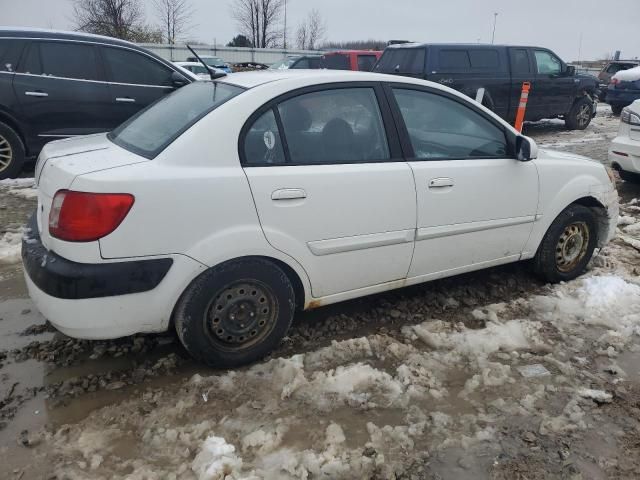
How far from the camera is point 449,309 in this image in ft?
12.7

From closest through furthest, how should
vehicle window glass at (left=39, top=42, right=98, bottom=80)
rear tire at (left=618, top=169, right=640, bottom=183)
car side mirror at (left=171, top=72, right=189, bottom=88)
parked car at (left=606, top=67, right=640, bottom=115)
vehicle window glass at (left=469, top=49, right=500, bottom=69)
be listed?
vehicle window glass at (left=39, top=42, right=98, bottom=80) → rear tire at (left=618, top=169, right=640, bottom=183) → car side mirror at (left=171, top=72, right=189, bottom=88) → vehicle window glass at (left=469, top=49, right=500, bottom=69) → parked car at (left=606, top=67, right=640, bottom=115)

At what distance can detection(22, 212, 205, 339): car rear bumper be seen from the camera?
254 cm

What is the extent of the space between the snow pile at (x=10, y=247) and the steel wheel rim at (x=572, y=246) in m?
4.39

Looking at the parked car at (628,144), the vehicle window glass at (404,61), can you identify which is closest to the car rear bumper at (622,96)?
the vehicle window glass at (404,61)

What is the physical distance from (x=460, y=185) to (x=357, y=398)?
1.55 meters

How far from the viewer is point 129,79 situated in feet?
23.6

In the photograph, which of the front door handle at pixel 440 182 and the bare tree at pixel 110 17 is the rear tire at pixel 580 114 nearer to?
the front door handle at pixel 440 182

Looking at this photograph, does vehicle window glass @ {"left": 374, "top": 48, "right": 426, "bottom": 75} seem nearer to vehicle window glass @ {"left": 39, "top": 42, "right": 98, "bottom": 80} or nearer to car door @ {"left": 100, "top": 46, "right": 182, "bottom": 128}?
car door @ {"left": 100, "top": 46, "right": 182, "bottom": 128}

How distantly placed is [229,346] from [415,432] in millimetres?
1117

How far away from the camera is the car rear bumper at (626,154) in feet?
21.1

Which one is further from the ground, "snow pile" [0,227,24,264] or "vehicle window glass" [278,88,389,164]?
"vehicle window glass" [278,88,389,164]

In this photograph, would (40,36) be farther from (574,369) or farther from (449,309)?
(574,369)

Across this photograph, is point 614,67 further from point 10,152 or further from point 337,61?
point 10,152

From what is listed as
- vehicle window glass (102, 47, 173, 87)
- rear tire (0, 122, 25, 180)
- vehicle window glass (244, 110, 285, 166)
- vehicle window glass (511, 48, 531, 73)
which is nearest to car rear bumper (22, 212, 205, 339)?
vehicle window glass (244, 110, 285, 166)
